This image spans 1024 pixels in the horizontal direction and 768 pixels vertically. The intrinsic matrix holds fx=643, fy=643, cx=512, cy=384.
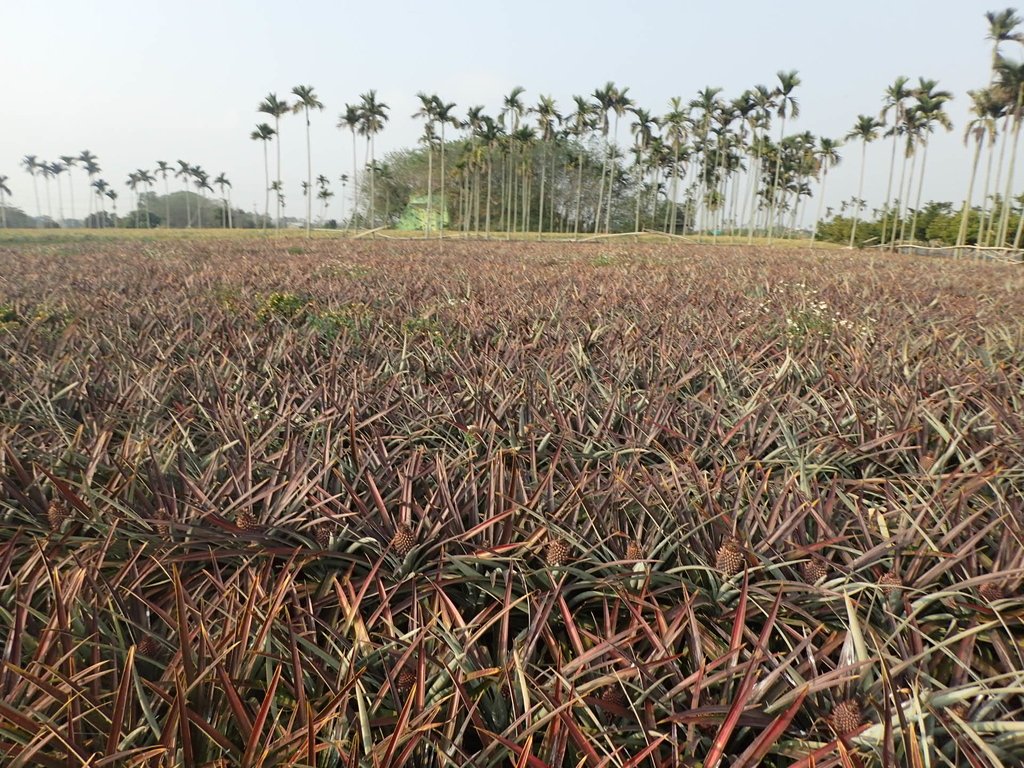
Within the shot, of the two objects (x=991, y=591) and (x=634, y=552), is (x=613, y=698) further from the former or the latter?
(x=991, y=591)

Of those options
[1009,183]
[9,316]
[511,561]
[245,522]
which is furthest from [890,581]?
[1009,183]

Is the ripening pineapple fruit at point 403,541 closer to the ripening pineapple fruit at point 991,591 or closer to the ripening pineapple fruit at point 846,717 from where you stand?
the ripening pineapple fruit at point 846,717

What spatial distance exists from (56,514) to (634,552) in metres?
1.68

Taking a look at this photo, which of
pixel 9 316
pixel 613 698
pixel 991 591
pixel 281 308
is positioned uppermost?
pixel 281 308

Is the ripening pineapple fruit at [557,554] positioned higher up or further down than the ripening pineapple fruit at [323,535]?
higher up

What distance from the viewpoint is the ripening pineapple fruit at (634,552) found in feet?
5.71

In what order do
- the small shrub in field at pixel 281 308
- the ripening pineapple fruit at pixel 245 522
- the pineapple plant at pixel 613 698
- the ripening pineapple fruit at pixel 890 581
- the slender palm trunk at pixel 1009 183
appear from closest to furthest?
the pineapple plant at pixel 613 698
the ripening pineapple fruit at pixel 890 581
the ripening pineapple fruit at pixel 245 522
the small shrub in field at pixel 281 308
the slender palm trunk at pixel 1009 183

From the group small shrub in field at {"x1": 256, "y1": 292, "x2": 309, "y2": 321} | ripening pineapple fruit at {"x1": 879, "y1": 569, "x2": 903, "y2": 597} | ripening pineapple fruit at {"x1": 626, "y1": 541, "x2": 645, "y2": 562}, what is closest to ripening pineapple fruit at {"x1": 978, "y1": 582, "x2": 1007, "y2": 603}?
ripening pineapple fruit at {"x1": 879, "y1": 569, "x2": 903, "y2": 597}

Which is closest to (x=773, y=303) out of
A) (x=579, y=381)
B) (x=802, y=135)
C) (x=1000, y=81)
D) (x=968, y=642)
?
(x=579, y=381)

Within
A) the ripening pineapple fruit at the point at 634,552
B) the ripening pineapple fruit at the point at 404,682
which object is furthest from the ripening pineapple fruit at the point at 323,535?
the ripening pineapple fruit at the point at 634,552

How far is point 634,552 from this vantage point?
175cm

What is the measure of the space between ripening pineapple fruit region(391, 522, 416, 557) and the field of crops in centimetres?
1

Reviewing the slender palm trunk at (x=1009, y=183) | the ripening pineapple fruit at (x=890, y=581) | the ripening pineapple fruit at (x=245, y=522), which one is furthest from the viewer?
the slender palm trunk at (x=1009, y=183)

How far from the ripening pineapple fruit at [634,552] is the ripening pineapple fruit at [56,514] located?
1.63 meters
